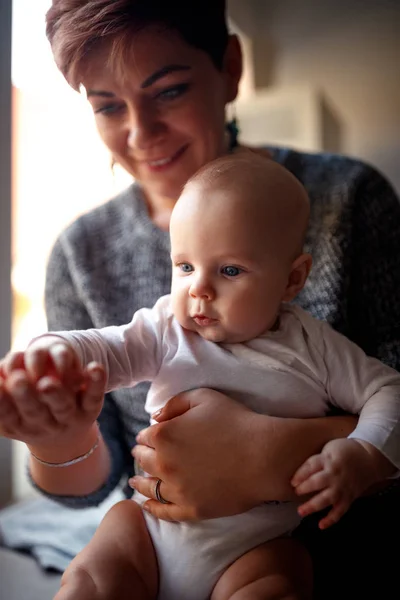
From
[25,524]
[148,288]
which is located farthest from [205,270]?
[25,524]

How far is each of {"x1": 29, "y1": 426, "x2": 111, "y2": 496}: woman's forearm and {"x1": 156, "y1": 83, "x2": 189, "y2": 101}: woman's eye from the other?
0.30 metres

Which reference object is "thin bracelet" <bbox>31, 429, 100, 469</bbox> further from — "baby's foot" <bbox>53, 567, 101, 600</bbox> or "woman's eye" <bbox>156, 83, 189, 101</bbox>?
"woman's eye" <bbox>156, 83, 189, 101</bbox>

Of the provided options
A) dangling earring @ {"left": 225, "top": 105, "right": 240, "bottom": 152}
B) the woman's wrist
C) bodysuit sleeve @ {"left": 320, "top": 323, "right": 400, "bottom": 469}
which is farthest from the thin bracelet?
dangling earring @ {"left": 225, "top": 105, "right": 240, "bottom": 152}

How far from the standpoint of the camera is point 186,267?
0.46 meters

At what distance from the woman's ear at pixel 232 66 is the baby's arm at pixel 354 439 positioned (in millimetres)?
268

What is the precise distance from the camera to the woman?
1.52 feet

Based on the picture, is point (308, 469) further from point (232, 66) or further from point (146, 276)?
point (232, 66)

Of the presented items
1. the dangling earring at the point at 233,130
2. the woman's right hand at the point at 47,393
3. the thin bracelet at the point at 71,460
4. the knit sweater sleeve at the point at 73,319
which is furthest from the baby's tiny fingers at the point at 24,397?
the dangling earring at the point at 233,130

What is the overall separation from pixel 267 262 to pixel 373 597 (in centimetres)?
34

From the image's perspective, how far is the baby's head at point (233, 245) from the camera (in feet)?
1.45

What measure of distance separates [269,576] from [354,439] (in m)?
0.12

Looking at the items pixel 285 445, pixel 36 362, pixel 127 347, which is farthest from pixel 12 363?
pixel 285 445

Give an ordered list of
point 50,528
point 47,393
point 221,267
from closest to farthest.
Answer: point 47,393 → point 221,267 → point 50,528

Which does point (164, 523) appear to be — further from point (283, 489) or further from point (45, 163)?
point (45, 163)
